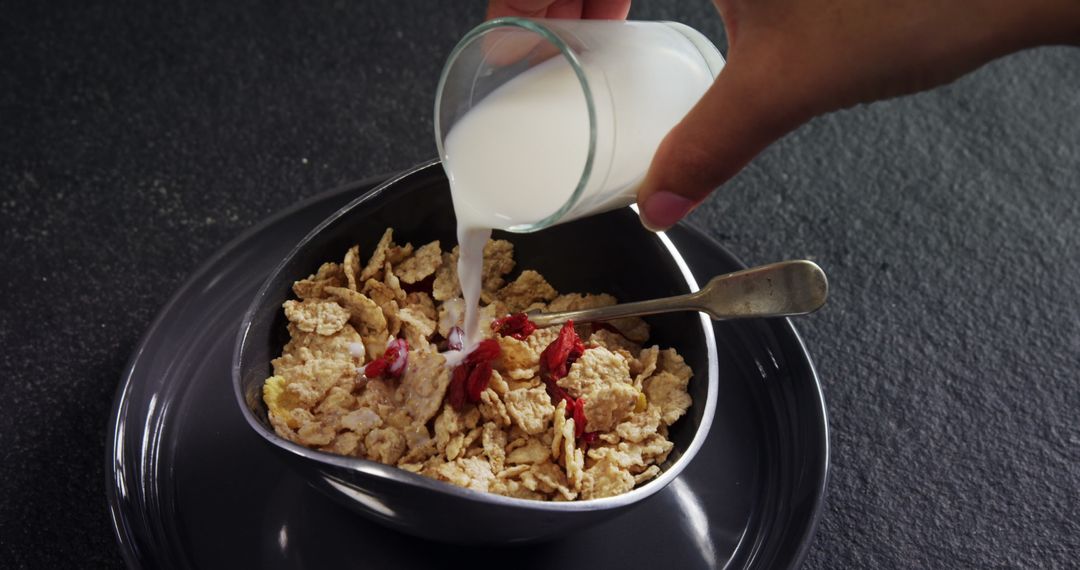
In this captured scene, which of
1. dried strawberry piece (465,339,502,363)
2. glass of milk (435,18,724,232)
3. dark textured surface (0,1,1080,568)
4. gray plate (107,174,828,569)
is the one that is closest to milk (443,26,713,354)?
glass of milk (435,18,724,232)

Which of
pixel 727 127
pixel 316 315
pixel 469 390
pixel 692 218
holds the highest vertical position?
pixel 727 127

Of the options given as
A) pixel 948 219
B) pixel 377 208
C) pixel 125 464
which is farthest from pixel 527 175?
pixel 948 219

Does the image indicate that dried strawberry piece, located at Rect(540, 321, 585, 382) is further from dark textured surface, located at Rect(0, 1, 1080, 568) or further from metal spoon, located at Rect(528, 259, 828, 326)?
dark textured surface, located at Rect(0, 1, 1080, 568)

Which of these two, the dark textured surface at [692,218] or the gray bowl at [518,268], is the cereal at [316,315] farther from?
the dark textured surface at [692,218]

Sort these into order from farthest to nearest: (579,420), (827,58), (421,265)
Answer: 1. (421,265)
2. (579,420)
3. (827,58)

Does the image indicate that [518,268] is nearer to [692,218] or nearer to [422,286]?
[422,286]

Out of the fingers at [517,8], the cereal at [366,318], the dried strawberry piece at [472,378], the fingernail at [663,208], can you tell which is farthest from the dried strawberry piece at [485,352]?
the fingers at [517,8]

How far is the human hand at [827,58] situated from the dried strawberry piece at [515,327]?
1.00 ft

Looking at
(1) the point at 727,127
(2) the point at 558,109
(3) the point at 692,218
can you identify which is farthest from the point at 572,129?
(3) the point at 692,218

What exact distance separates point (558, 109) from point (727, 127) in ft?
0.48

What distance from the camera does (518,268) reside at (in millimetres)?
1141

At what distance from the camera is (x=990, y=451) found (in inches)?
45.3

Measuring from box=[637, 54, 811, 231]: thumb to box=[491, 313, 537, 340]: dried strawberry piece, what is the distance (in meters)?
0.29

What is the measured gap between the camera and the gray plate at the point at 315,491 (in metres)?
0.95
